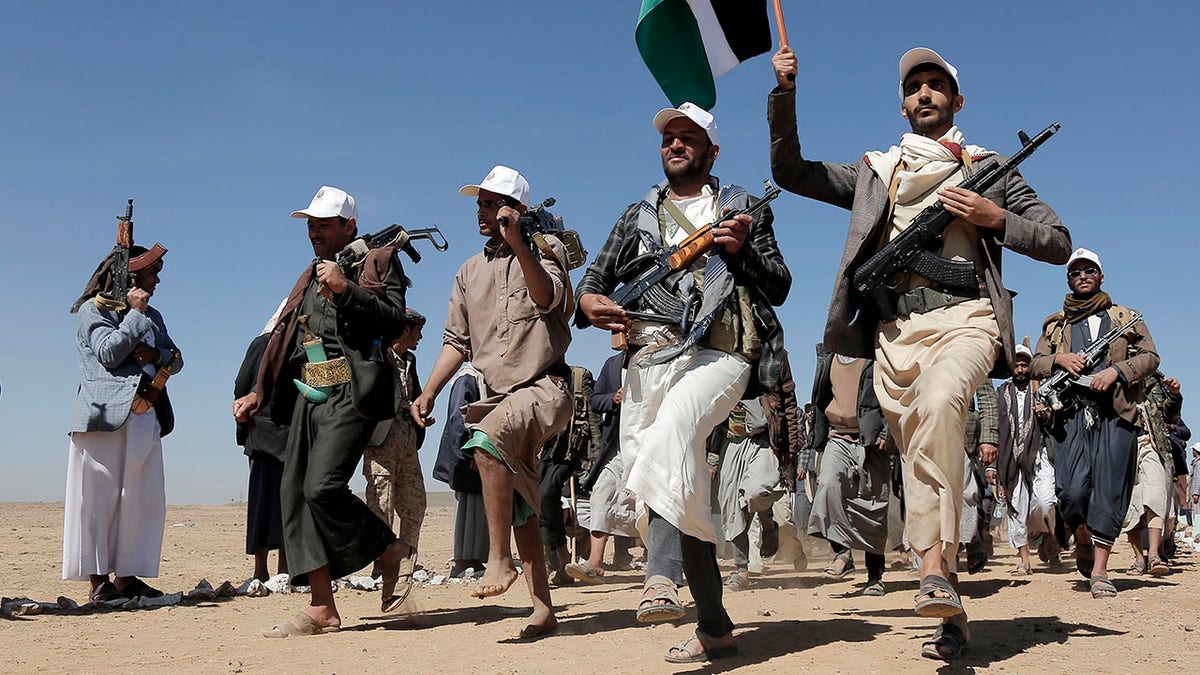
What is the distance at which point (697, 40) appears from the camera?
6344 millimetres

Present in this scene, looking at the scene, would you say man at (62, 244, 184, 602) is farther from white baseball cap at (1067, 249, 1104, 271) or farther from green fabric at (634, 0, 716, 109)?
white baseball cap at (1067, 249, 1104, 271)

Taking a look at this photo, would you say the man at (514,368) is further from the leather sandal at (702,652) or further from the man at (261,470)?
the man at (261,470)

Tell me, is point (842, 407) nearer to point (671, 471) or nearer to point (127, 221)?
point (671, 471)

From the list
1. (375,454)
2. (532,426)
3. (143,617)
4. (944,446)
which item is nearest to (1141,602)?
(944,446)

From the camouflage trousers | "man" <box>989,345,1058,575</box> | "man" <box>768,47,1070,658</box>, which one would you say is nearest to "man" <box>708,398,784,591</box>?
the camouflage trousers

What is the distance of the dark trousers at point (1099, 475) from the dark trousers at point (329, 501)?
5.76 meters

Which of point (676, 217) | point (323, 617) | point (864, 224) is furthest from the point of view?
point (323, 617)

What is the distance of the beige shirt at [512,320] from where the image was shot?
6.25 meters

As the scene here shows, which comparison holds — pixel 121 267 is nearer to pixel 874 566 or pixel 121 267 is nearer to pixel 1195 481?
pixel 874 566

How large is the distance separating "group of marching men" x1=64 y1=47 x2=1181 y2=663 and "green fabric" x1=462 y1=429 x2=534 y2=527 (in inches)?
0.6

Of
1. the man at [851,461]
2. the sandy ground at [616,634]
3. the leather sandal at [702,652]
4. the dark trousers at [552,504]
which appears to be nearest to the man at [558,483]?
the dark trousers at [552,504]

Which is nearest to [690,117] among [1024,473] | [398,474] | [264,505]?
[398,474]

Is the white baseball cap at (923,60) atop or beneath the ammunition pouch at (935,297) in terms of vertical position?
atop

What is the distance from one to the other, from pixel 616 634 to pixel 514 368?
1.57 metres
